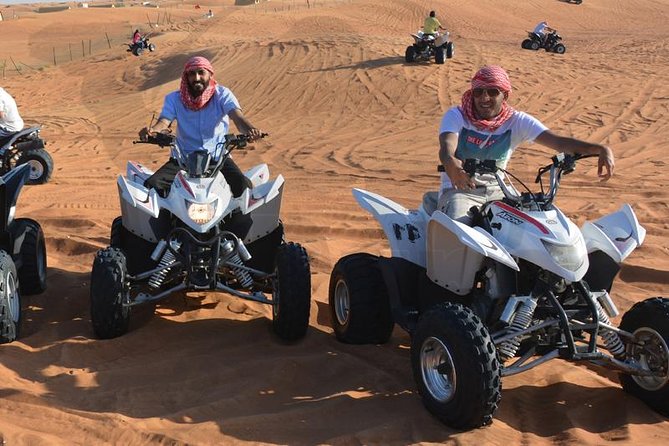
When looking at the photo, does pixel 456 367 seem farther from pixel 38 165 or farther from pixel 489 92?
pixel 38 165

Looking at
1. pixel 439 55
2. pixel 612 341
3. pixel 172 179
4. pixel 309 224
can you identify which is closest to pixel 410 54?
pixel 439 55

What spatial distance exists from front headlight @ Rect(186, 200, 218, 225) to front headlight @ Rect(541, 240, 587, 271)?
7.47 ft

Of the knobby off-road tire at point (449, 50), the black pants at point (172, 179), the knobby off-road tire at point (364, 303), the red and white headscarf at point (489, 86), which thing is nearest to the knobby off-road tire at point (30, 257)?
the black pants at point (172, 179)

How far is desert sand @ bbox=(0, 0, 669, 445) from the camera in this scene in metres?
4.01

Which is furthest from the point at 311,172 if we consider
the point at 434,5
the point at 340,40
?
the point at 434,5

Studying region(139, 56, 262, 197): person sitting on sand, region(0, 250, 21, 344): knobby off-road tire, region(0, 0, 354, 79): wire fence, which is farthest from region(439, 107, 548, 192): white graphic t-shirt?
region(0, 0, 354, 79): wire fence

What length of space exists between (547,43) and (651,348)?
2335 centimetres

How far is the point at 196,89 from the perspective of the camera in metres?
6.06

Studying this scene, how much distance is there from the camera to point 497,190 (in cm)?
480

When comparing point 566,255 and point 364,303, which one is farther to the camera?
point 364,303

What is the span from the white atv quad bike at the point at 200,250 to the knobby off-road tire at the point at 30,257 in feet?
2.63

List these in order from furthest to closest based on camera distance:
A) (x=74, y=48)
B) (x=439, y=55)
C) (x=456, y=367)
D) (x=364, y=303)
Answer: (x=74, y=48)
(x=439, y=55)
(x=364, y=303)
(x=456, y=367)

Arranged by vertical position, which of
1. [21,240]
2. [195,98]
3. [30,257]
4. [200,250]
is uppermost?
[195,98]

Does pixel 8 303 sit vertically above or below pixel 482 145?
below
